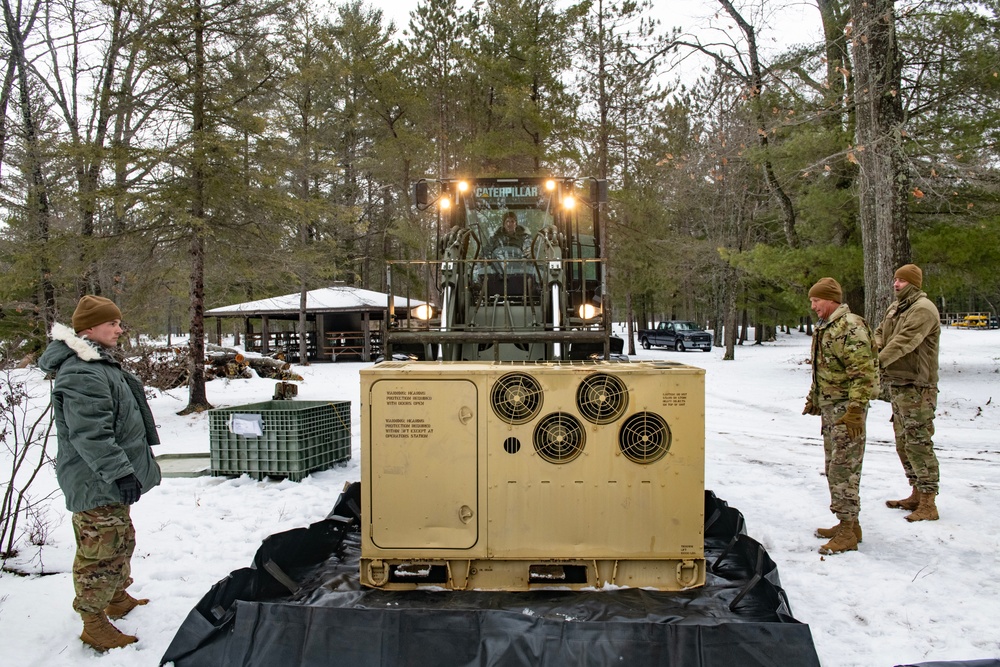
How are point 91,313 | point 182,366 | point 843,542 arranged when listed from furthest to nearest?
point 182,366
point 843,542
point 91,313

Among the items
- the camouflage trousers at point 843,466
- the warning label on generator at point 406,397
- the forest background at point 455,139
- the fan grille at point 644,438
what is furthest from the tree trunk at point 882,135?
the warning label on generator at point 406,397

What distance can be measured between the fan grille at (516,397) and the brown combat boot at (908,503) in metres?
3.92

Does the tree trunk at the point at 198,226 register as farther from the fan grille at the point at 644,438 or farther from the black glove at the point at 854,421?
the black glove at the point at 854,421

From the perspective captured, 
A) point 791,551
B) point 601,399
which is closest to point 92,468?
point 601,399

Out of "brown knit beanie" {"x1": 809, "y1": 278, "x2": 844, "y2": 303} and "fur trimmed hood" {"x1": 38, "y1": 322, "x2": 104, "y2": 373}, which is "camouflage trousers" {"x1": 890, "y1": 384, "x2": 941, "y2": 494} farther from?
"fur trimmed hood" {"x1": 38, "y1": 322, "x2": 104, "y2": 373}

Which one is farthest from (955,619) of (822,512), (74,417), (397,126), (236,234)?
(397,126)

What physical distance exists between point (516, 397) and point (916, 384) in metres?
3.81

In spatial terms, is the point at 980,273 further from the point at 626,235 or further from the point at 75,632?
the point at 75,632

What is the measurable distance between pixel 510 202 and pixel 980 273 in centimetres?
1188

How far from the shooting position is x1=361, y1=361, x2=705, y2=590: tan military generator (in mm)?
3762

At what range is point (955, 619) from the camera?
11.7 feet

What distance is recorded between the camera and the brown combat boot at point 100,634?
3.28 m

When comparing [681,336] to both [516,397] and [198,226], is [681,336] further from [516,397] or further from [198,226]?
[516,397]

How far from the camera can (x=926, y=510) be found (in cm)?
527
